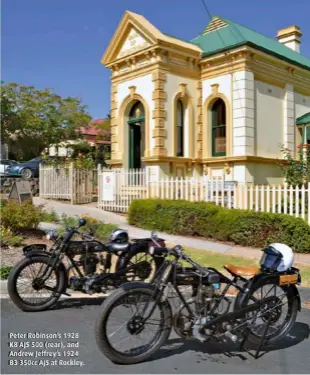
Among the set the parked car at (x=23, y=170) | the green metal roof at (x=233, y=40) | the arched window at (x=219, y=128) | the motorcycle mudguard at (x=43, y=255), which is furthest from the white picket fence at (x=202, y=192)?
the parked car at (x=23, y=170)

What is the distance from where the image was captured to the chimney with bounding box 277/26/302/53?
20219mm

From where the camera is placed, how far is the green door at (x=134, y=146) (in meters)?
16.7

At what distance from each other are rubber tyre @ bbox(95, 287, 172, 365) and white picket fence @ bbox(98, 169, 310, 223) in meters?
6.89

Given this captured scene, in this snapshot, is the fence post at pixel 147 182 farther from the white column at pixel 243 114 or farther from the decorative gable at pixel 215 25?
the decorative gable at pixel 215 25

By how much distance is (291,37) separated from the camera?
20312mm

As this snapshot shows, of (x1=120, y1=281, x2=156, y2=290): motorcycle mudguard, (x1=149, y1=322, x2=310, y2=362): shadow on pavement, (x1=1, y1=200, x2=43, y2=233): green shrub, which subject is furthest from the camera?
(x1=1, y1=200, x2=43, y2=233): green shrub

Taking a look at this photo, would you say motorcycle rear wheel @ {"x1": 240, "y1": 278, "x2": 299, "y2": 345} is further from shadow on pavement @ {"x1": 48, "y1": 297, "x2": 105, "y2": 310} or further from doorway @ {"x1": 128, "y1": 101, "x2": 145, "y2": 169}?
doorway @ {"x1": 128, "y1": 101, "x2": 145, "y2": 169}

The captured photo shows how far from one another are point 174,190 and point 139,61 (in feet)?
17.7

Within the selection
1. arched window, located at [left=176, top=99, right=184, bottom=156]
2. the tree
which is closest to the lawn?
arched window, located at [left=176, top=99, right=184, bottom=156]

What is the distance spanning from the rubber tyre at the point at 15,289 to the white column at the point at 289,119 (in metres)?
12.6

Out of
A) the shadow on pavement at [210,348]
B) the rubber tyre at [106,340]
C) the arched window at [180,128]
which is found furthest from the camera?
the arched window at [180,128]

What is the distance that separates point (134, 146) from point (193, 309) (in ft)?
42.5

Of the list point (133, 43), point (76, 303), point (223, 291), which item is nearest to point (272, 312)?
point (223, 291)

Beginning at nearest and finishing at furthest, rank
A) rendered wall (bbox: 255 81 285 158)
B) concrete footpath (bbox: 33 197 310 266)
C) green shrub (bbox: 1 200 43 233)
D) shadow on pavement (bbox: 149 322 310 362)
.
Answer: shadow on pavement (bbox: 149 322 310 362)
green shrub (bbox: 1 200 43 233)
concrete footpath (bbox: 33 197 310 266)
rendered wall (bbox: 255 81 285 158)
